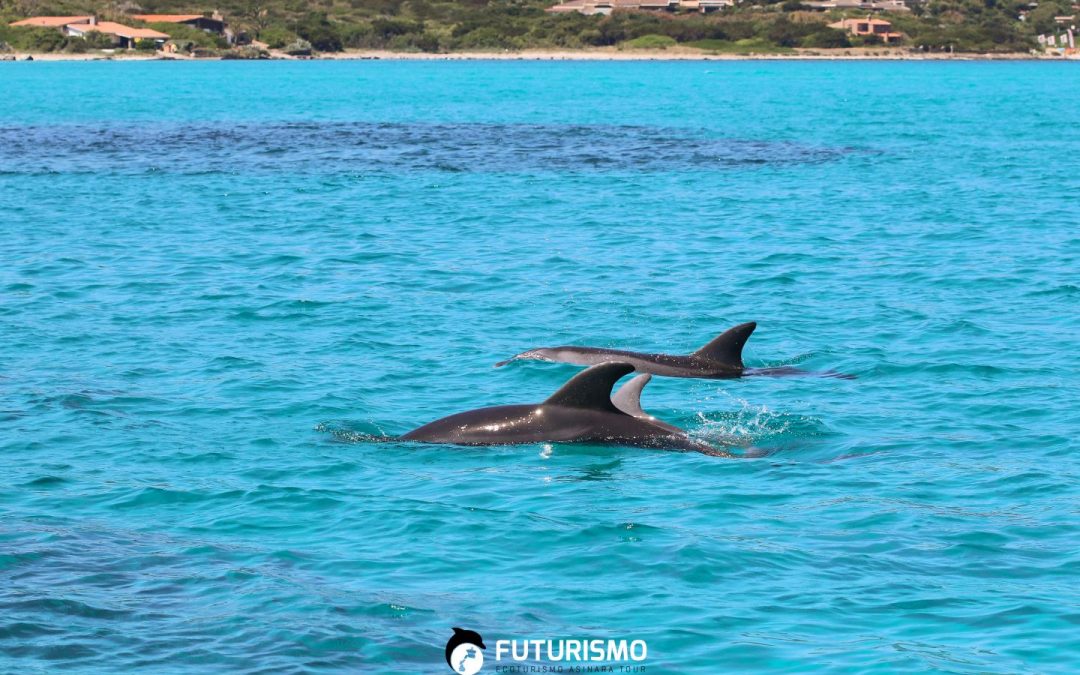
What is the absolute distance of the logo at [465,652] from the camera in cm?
998

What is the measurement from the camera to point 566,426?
50.1ft

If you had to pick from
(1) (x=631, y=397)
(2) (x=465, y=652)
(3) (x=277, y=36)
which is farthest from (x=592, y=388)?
(3) (x=277, y=36)

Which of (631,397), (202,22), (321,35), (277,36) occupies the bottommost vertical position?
(631,397)

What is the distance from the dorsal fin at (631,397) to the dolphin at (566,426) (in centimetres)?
14

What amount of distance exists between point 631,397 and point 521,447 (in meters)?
1.33

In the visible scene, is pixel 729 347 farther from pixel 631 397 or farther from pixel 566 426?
pixel 566 426

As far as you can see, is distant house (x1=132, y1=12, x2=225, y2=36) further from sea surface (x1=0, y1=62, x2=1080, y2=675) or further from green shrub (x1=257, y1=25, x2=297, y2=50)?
sea surface (x1=0, y1=62, x2=1080, y2=675)

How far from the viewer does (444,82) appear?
4862 inches

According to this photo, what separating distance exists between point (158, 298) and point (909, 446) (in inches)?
551

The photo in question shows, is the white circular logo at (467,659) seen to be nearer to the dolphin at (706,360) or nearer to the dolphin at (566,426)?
the dolphin at (566,426)

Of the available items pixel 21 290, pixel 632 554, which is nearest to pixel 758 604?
pixel 632 554

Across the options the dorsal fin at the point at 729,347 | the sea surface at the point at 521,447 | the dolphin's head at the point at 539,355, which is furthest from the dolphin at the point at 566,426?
the dolphin's head at the point at 539,355

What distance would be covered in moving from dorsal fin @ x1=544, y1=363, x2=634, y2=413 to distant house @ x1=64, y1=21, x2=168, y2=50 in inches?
6951

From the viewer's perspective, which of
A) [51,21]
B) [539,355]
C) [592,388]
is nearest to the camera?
[592,388]
